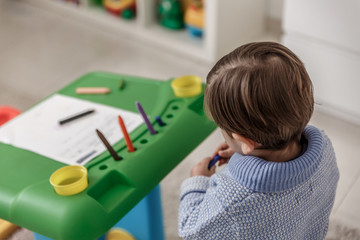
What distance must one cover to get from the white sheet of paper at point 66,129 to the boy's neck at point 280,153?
40 centimetres

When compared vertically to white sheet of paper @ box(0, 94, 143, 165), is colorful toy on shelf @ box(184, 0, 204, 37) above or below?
below

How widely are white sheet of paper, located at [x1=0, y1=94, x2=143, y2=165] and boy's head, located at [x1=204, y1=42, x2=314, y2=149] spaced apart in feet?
1.34

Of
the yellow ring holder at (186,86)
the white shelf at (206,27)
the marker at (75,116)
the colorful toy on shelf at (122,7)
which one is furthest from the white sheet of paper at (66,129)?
the colorful toy on shelf at (122,7)

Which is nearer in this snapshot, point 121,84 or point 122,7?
point 121,84

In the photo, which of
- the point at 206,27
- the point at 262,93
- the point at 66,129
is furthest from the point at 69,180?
the point at 206,27

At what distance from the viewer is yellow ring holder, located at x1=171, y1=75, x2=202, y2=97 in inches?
49.3

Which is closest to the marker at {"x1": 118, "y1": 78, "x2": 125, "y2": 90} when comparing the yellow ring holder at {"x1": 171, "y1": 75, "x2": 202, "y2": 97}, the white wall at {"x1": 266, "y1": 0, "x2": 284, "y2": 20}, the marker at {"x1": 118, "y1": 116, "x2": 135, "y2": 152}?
the yellow ring holder at {"x1": 171, "y1": 75, "x2": 202, "y2": 97}

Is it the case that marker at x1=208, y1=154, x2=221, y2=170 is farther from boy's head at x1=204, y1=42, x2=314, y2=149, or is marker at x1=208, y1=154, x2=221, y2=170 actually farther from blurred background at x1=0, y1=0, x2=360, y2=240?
blurred background at x1=0, y1=0, x2=360, y2=240

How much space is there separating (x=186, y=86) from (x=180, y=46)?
1086 mm

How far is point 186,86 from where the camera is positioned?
1291 mm

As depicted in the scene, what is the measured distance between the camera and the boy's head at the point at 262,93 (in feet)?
2.45

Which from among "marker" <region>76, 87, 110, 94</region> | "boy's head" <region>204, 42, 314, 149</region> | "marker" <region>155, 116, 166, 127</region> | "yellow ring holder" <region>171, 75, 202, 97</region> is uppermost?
"boy's head" <region>204, 42, 314, 149</region>

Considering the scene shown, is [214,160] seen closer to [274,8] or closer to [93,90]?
[93,90]

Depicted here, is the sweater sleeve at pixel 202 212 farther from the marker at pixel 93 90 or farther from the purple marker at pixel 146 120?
the marker at pixel 93 90
